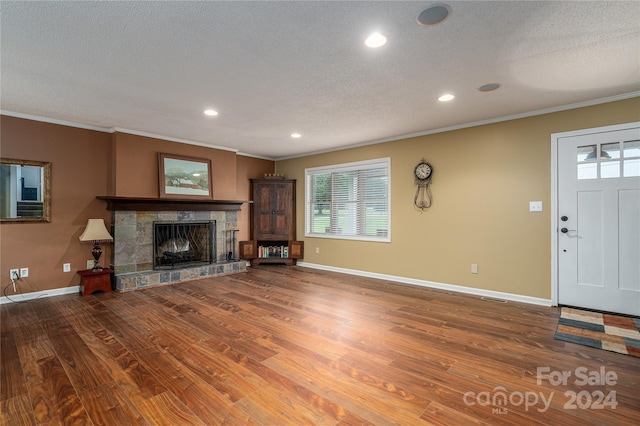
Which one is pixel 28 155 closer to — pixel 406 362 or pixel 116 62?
pixel 116 62

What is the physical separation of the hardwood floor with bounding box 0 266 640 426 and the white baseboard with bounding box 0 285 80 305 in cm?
19

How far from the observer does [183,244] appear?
540cm

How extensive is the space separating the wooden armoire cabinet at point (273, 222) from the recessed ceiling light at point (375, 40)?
4.38 metres

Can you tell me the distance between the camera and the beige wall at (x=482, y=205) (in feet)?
12.1

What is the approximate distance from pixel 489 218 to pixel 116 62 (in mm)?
4526

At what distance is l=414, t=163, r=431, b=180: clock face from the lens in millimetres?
4590

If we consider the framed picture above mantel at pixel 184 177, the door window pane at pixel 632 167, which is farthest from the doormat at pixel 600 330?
the framed picture above mantel at pixel 184 177

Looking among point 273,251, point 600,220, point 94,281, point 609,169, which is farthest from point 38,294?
point 609,169

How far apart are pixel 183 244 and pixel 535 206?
5.47 m

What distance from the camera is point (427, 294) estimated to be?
4176mm

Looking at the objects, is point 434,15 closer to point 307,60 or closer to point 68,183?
point 307,60

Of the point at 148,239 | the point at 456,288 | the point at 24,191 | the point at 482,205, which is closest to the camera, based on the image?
the point at 24,191

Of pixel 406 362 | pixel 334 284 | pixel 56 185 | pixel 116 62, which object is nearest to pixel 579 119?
pixel 406 362

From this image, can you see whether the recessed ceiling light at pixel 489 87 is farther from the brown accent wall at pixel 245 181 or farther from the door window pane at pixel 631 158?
the brown accent wall at pixel 245 181
